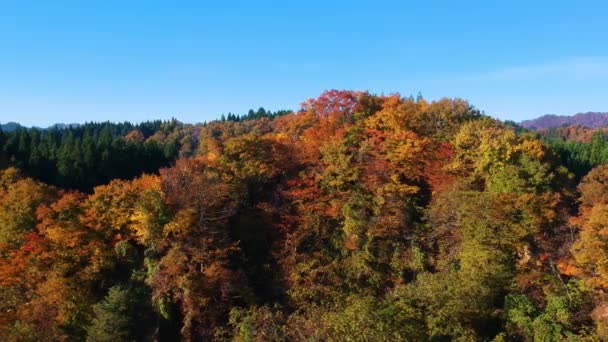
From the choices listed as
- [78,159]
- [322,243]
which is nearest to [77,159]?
[78,159]

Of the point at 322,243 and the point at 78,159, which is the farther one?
the point at 78,159

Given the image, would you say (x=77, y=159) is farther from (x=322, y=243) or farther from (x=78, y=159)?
(x=322, y=243)

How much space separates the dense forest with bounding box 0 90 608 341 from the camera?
20.3 metres

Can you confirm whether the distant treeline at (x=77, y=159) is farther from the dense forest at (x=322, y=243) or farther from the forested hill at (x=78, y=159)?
the dense forest at (x=322, y=243)

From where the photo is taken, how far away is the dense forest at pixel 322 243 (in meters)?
20.3

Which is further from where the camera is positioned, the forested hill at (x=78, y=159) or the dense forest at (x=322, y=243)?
the forested hill at (x=78, y=159)

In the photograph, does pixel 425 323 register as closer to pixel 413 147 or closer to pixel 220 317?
pixel 220 317

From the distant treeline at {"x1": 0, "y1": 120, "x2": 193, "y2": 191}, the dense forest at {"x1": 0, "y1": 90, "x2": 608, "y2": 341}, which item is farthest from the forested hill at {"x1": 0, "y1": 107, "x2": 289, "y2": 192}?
the dense forest at {"x1": 0, "y1": 90, "x2": 608, "y2": 341}

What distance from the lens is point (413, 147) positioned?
29344mm

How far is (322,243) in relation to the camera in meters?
28.2

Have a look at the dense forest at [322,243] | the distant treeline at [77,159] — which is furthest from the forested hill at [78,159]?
the dense forest at [322,243]

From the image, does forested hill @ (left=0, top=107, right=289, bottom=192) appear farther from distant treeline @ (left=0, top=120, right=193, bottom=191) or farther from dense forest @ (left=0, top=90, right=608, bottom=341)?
dense forest @ (left=0, top=90, right=608, bottom=341)

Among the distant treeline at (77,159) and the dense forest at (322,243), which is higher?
the distant treeline at (77,159)

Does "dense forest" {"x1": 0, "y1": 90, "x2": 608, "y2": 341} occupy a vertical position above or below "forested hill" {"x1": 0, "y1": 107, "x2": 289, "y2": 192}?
below
